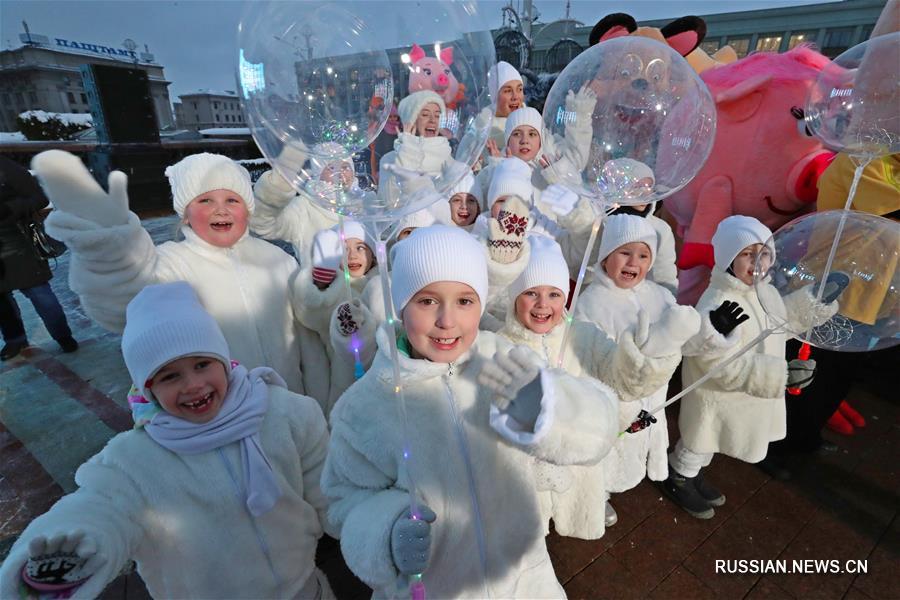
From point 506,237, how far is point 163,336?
1826mm

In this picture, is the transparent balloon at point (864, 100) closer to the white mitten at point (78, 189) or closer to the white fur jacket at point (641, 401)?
the white fur jacket at point (641, 401)

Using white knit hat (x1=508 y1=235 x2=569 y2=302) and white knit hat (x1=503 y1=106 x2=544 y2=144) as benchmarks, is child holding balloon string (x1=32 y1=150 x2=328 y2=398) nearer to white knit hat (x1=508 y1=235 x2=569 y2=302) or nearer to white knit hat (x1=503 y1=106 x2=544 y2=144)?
white knit hat (x1=508 y1=235 x2=569 y2=302)

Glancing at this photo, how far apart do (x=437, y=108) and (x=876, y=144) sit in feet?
7.06

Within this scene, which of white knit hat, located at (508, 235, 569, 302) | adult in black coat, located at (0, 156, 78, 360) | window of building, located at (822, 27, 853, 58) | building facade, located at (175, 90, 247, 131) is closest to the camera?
white knit hat, located at (508, 235, 569, 302)

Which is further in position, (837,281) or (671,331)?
(837,281)

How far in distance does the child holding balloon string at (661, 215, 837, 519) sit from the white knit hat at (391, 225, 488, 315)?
1.43 metres

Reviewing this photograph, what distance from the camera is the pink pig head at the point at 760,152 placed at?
10.5 feet

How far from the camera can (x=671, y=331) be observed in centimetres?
167

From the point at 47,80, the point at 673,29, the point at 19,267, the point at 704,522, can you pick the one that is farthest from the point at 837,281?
the point at 47,80

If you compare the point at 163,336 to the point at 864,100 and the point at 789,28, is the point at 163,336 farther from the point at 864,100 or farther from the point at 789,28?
the point at 789,28

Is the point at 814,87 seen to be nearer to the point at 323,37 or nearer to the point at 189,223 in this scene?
the point at 323,37

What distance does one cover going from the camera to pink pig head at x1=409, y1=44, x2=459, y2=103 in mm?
1198

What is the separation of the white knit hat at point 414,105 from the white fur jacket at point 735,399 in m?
1.77

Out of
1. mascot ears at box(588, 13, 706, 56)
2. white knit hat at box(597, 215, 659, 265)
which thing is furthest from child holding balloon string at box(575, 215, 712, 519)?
mascot ears at box(588, 13, 706, 56)
